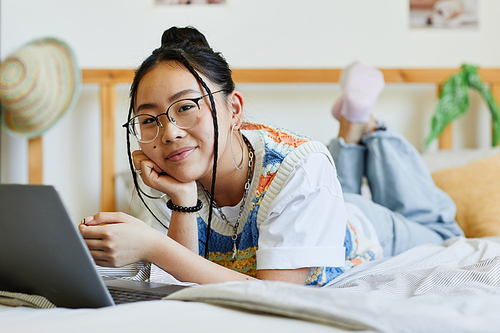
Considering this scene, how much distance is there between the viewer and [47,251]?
1.56 ft

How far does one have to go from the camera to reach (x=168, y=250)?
66 centimetres

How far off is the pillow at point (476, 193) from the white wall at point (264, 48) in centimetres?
44

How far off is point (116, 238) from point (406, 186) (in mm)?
930

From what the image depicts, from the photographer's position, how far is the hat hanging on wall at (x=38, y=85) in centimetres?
158

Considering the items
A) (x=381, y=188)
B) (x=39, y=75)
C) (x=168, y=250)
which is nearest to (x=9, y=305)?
(x=168, y=250)

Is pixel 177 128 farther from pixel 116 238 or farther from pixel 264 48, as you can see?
pixel 264 48

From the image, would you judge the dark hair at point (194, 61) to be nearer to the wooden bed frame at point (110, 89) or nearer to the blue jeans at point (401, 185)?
the blue jeans at point (401, 185)

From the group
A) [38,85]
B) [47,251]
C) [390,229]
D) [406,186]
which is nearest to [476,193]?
[406,186]

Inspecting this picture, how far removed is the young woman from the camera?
0.67 m

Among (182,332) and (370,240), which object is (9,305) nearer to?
(182,332)

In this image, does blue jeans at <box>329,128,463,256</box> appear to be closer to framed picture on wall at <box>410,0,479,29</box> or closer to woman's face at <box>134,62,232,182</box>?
woman's face at <box>134,62,232,182</box>

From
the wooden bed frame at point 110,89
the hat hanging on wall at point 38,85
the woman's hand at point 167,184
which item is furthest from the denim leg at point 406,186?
the hat hanging on wall at point 38,85

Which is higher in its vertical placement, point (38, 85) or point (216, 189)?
point (38, 85)

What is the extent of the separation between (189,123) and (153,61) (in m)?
0.12
